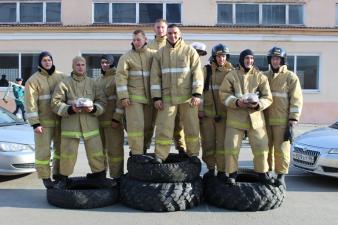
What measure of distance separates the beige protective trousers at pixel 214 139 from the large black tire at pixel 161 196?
0.73 m

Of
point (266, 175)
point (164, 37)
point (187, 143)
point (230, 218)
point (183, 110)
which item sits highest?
point (164, 37)

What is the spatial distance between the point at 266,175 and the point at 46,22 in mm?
15159

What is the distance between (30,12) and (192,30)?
6.91 metres

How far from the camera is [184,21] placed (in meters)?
19.3

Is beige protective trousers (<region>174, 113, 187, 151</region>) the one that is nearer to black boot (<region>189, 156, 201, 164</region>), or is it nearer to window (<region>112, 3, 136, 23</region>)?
black boot (<region>189, 156, 201, 164</region>)

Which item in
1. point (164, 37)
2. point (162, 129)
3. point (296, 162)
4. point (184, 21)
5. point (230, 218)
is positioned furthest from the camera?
point (184, 21)

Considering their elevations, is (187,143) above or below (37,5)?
below

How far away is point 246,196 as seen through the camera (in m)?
6.27

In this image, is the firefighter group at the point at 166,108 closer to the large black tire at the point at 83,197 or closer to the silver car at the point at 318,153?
the large black tire at the point at 83,197

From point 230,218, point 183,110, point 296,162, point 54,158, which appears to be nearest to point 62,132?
point 54,158

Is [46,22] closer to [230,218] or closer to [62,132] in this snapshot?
[62,132]

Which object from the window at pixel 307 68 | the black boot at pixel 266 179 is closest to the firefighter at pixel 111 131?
the black boot at pixel 266 179

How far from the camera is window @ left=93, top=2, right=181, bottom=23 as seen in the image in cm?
1947

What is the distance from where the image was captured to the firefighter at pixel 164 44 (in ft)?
22.6
